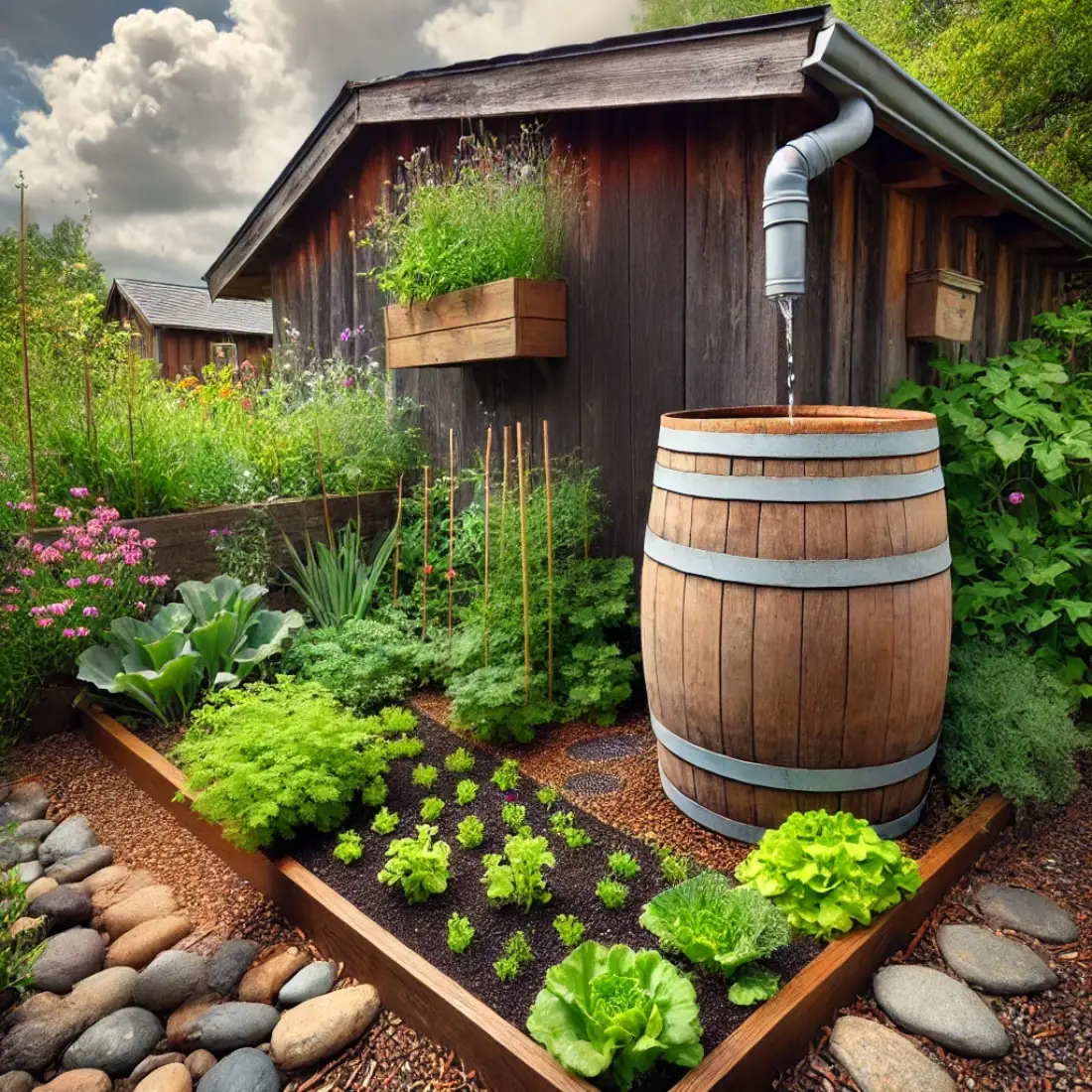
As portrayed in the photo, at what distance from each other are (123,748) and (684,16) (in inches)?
770

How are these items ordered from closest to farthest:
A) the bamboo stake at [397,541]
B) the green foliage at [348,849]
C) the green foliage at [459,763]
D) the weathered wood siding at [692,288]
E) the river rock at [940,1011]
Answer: the river rock at [940,1011]
the green foliage at [348,849]
the green foliage at [459,763]
the weathered wood siding at [692,288]
the bamboo stake at [397,541]

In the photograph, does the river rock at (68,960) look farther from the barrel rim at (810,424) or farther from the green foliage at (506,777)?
the barrel rim at (810,424)

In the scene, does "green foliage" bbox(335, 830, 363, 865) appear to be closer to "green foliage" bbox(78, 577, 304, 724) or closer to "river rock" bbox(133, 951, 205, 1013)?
"river rock" bbox(133, 951, 205, 1013)

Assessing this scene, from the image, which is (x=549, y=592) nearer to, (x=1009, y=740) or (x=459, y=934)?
(x=459, y=934)

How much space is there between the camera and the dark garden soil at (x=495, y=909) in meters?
1.80

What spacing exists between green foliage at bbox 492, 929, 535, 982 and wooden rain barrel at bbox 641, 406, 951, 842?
2.50ft

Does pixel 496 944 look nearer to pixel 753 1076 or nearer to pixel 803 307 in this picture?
pixel 753 1076

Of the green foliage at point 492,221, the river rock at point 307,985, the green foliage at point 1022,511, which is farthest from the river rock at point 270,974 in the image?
the green foliage at point 492,221

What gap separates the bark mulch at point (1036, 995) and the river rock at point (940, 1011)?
0.08 feet

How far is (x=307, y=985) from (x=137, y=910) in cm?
72

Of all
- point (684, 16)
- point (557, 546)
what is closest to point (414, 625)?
point (557, 546)

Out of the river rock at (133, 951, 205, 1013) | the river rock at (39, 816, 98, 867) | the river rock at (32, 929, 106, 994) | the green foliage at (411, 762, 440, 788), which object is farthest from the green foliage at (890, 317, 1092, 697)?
the river rock at (39, 816, 98, 867)

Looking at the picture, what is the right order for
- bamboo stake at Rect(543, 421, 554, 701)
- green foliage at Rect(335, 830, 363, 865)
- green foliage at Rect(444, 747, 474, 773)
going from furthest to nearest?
bamboo stake at Rect(543, 421, 554, 701) < green foliage at Rect(444, 747, 474, 773) < green foliage at Rect(335, 830, 363, 865)

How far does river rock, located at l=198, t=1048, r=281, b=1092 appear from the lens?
1748 mm
